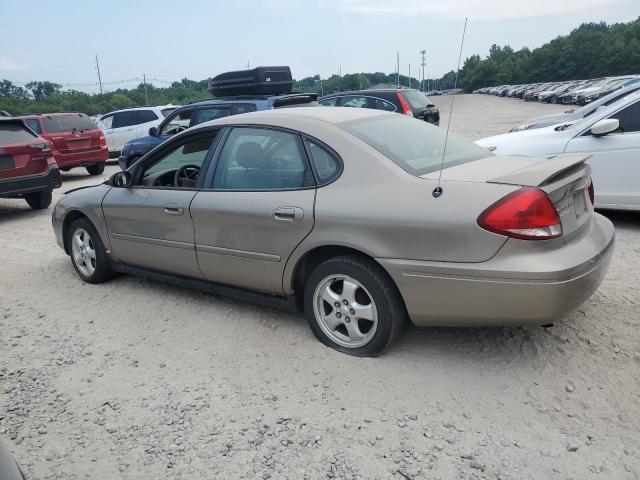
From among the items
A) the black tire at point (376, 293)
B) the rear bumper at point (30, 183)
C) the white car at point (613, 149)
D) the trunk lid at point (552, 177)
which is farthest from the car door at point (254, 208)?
the rear bumper at point (30, 183)

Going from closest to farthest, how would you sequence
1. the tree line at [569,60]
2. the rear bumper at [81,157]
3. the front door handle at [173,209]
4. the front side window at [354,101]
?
the front door handle at [173,209], the front side window at [354,101], the rear bumper at [81,157], the tree line at [569,60]

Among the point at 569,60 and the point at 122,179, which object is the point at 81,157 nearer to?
the point at 122,179

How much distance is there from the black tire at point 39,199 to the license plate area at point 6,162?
96 centimetres

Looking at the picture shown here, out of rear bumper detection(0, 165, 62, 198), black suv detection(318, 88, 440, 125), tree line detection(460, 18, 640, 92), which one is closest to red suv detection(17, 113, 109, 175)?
rear bumper detection(0, 165, 62, 198)

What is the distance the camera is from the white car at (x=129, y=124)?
15.8 m

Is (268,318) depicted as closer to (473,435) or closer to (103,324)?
(103,324)

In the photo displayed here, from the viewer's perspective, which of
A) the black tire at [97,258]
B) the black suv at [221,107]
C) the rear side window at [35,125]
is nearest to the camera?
the black tire at [97,258]

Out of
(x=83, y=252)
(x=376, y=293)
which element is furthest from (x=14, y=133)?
(x=376, y=293)

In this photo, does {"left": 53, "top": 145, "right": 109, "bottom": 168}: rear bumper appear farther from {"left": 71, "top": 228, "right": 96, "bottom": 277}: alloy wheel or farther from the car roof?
the car roof

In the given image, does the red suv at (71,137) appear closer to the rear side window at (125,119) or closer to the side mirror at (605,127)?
the rear side window at (125,119)

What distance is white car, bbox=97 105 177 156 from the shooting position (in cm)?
1575

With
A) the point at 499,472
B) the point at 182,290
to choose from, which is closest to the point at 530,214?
the point at 499,472

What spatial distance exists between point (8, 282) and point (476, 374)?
472 centimetres

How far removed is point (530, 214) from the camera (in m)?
2.78
